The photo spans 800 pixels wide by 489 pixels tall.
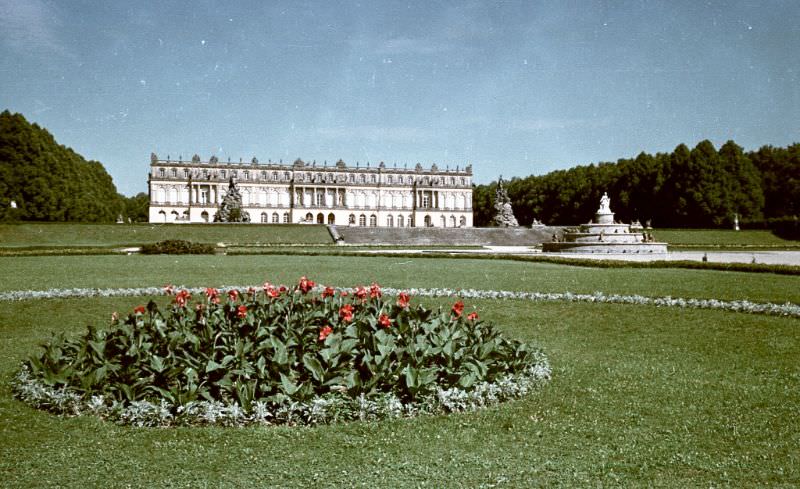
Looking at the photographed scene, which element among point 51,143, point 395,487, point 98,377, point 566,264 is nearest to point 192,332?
point 98,377

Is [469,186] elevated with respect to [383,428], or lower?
elevated

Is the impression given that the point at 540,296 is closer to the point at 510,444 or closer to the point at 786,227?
the point at 510,444

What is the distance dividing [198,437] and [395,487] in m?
1.84

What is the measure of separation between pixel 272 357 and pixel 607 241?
1107 inches

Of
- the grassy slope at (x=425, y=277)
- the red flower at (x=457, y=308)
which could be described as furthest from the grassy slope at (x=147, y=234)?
the red flower at (x=457, y=308)

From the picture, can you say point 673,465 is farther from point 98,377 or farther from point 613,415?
point 98,377

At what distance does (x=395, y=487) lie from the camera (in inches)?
165

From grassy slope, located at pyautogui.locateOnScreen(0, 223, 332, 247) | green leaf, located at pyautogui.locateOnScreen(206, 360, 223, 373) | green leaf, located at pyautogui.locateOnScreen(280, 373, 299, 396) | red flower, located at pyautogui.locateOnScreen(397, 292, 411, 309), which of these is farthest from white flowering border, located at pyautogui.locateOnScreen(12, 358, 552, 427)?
grassy slope, located at pyautogui.locateOnScreen(0, 223, 332, 247)

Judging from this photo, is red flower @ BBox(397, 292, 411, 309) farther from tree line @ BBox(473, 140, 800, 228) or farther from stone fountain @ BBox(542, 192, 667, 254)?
tree line @ BBox(473, 140, 800, 228)

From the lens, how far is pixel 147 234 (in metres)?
49.0

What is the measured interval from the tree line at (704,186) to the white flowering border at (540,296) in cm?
5216

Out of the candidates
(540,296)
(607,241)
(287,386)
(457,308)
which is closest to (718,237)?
(607,241)

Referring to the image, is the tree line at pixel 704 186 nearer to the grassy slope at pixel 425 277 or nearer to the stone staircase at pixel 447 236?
the stone staircase at pixel 447 236

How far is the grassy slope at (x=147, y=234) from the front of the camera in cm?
4275
